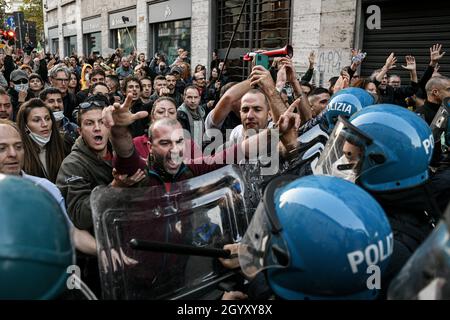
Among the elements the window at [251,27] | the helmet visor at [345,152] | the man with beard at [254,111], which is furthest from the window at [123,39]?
the helmet visor at [345,152]

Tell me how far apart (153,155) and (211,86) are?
5.81 m

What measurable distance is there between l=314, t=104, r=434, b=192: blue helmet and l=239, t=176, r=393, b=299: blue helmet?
363 millimetres

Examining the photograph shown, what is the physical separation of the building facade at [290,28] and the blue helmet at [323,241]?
6.66 meters

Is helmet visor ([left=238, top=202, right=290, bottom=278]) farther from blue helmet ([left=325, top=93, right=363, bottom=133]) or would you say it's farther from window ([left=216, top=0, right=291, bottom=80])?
window ([left=216, top=0, right=291, bottom=80])

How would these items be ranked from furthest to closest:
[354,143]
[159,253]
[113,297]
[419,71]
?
[419,71], [354,143], [159,253], [113,297]

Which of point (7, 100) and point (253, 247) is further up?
point (7, 100)

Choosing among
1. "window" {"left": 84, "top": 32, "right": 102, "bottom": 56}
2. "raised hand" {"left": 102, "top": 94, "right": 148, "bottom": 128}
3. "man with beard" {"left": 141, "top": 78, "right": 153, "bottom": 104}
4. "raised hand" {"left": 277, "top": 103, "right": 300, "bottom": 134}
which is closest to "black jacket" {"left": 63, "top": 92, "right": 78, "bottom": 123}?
"man with beard" {"left": 141, "top": 78, "right": 153, "bottom": 104}

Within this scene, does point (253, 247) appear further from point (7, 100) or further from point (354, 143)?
point (7, 100)

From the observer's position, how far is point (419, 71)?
729 cm

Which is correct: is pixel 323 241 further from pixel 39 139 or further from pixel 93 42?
pixel 93 42

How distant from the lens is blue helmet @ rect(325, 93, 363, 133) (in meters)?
3.07

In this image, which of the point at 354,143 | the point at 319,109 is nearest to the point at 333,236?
the point at 354,143

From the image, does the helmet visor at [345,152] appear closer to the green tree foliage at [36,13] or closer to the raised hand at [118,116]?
the raised hand at [118,116]
